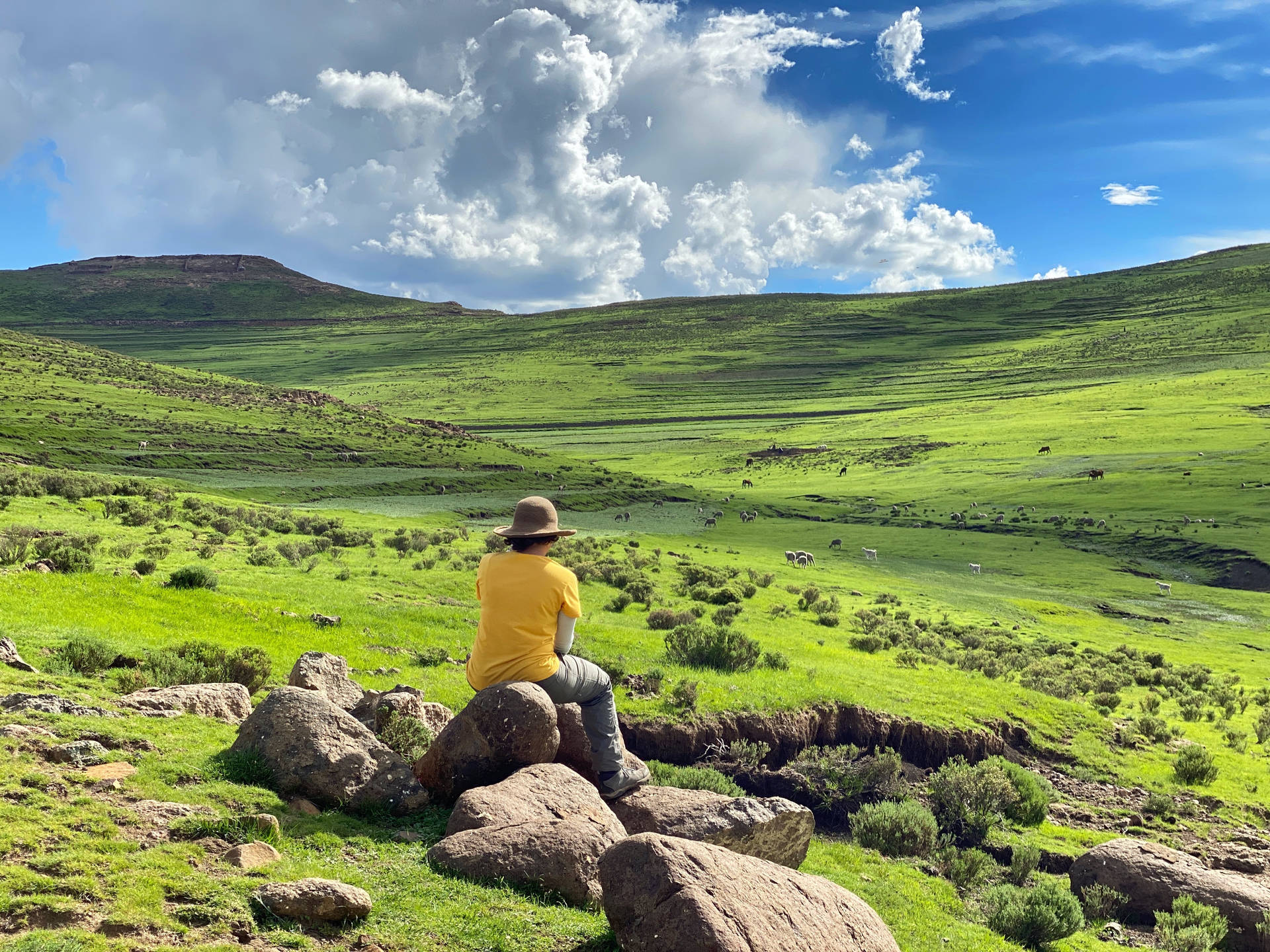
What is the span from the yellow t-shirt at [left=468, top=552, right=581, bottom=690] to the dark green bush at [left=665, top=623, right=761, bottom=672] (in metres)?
12.5

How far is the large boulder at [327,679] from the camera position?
11.8 m

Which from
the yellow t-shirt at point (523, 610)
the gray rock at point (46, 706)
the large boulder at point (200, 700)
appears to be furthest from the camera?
the large boulder at point (200, 700)

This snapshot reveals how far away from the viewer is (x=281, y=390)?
126 m

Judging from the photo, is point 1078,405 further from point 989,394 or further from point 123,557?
point 123,557

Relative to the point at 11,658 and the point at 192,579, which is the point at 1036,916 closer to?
the point at 11,658

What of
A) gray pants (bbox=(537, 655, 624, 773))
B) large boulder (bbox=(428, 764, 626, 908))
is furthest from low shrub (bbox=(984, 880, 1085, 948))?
large boulder (bbox=(428, 764, 626, 908))

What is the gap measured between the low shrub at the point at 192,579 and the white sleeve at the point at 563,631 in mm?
15624

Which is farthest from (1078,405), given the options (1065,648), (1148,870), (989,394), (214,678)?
(214,678)

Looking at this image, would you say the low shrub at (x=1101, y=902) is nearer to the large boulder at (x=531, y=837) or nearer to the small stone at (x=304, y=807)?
the large boulder at (x=531, y=837)

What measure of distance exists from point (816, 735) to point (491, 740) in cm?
1214

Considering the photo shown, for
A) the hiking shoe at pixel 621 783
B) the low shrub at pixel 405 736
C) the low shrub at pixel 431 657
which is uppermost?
the low shrub at pixel 405 736

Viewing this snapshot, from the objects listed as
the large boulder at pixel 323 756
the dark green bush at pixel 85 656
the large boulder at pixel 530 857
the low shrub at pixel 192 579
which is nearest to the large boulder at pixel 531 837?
the large boulder at pixel 530 857

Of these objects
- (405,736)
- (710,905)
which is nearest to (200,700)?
(405,736)

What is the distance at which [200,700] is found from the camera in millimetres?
11453
